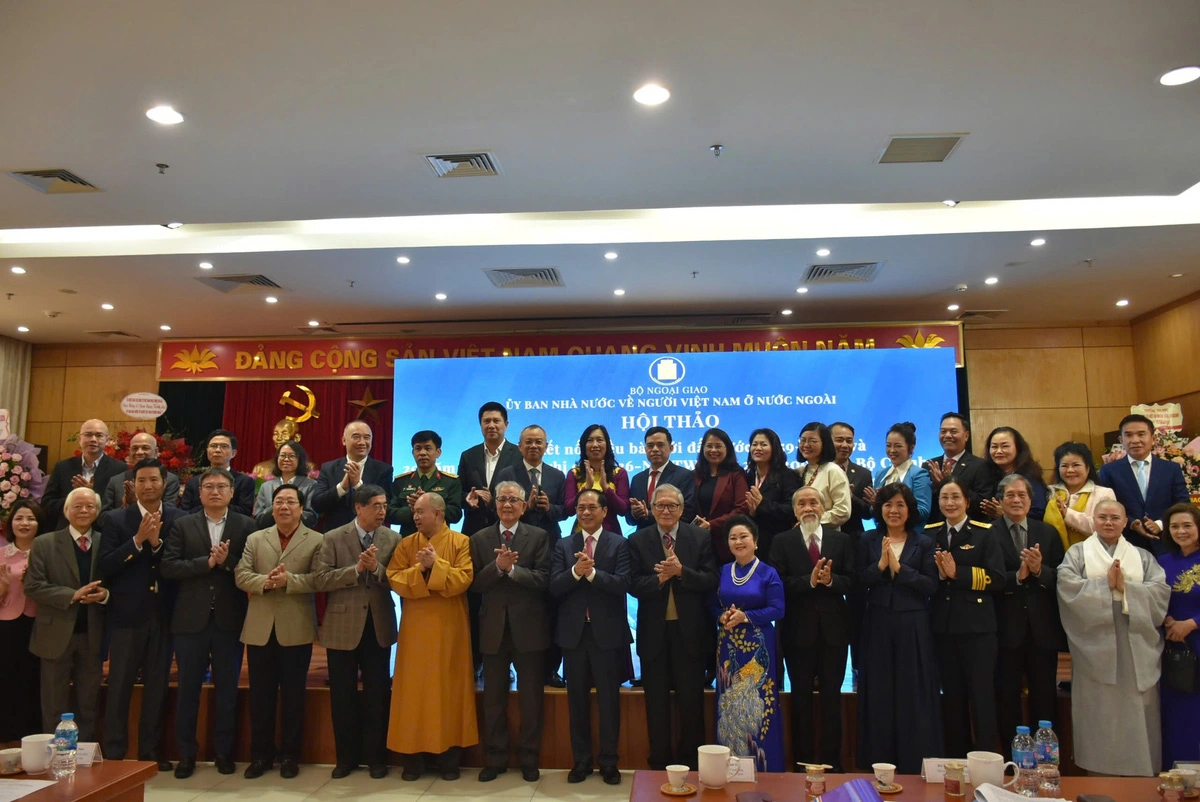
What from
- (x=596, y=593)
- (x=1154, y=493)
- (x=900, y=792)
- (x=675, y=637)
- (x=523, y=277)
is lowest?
(x=900, y=792)

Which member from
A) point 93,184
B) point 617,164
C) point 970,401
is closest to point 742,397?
point 970,401

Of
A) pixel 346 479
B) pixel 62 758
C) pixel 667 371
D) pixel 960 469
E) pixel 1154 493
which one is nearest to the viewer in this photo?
pixel 62 758

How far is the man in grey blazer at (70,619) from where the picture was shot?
457 cm

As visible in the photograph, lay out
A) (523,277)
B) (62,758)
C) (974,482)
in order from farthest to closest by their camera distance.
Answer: (523,277)
(974,482)
(62,758)

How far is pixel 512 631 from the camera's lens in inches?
178

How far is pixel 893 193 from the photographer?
16.9 ft

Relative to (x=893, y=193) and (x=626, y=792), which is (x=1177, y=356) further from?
(x=626, y=792)

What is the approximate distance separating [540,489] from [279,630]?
155 cm

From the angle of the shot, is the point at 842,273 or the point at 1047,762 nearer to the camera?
the point at 1047,762

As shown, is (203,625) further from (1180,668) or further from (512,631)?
(1180,668)

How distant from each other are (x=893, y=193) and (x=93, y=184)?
4.48m

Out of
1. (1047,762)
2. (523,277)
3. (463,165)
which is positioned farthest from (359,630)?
(523,277)

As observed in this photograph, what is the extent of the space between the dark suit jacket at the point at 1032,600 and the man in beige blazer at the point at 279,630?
341cm

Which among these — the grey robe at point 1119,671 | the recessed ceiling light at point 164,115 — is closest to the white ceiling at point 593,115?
the recessed ceiling light at point 164,115
